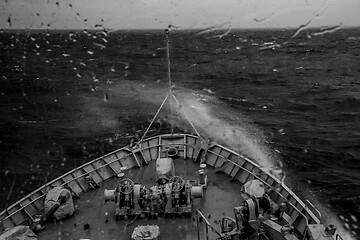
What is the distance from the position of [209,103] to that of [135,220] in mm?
38774

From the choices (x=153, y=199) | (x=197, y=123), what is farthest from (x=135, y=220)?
(x=197, y=123)

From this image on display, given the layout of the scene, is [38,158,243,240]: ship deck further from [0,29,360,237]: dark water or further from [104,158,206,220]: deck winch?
[0,29,360,237]: dark water

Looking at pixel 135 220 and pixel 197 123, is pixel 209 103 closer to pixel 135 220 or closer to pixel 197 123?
pixel 197 123

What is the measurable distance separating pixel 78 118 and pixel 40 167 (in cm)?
1612

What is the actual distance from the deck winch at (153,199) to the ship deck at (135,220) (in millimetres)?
287

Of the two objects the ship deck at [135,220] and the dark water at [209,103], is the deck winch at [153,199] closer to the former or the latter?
the ship deck at [135,220]

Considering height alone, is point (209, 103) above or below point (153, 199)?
above

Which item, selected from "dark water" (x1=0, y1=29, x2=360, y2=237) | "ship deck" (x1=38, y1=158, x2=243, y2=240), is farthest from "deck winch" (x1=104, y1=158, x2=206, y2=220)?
"dark water" (x1=0, y1=29, x2=360, y2=237)

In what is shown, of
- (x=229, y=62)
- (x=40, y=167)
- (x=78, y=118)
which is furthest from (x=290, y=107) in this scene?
(x=229, y=62)

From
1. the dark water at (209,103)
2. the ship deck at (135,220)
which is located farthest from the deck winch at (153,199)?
the dark water at (209,103)

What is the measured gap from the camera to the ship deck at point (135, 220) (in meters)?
13.9

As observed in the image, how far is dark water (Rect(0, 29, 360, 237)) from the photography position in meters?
28.9

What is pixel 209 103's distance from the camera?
52.4 metres

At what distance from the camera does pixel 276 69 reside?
8550 cm
